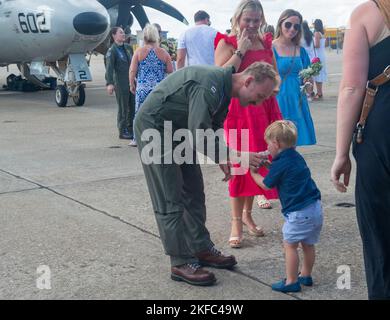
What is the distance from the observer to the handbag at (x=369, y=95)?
2513 mm

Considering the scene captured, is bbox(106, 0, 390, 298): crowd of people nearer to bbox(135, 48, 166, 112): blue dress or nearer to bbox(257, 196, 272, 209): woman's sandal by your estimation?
bbox(257, 196, 272, 209): woman's sandal

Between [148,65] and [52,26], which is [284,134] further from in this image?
[52,26]

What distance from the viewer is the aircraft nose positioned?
13.9m

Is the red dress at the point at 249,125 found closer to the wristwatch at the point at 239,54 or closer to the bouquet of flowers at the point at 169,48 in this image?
the wristwatch at the point at 239,54

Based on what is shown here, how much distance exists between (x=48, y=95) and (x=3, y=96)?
128 centimetres

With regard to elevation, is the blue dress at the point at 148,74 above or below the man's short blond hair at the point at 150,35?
below

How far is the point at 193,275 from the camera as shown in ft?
12.5

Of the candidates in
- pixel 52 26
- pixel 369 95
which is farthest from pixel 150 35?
pixel 52 26

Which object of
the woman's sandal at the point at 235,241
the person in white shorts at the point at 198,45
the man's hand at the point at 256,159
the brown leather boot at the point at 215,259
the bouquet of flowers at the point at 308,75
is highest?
the person in white shorts at the point at 198,45

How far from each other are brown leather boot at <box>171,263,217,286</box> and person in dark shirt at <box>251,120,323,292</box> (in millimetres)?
407

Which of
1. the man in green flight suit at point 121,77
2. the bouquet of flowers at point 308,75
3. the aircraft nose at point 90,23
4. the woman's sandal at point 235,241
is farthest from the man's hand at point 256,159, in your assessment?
the aircraft nose at point 90,23

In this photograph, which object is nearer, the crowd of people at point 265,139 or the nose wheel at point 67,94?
the crowd of people at point 265,139

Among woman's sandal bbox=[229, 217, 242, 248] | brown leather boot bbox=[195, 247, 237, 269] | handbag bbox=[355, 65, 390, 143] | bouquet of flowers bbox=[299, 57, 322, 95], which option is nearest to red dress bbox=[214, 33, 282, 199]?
woman's sandal bbox=[229, 217, 242, 248]

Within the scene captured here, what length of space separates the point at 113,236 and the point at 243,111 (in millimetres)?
1387
